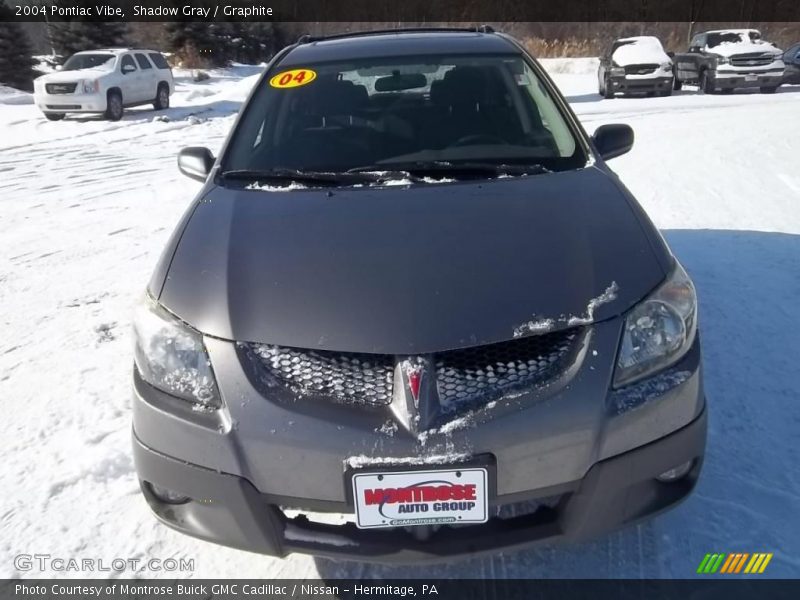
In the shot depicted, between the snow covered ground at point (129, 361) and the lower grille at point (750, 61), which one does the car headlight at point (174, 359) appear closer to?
the snow covered ground at point (129, 361)

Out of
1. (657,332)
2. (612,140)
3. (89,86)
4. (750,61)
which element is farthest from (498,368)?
(750,61)

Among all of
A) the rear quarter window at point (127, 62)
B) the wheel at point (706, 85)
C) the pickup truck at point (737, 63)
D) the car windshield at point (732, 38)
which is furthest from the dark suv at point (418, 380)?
the car windshield at point (732, 38)

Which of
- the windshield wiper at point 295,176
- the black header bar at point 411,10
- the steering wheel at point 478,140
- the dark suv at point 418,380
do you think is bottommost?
the black header bar at point 411,10

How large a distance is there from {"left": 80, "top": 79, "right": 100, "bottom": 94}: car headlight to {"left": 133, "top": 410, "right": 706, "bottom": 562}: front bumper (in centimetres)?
1523

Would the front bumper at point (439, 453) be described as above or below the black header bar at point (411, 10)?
above

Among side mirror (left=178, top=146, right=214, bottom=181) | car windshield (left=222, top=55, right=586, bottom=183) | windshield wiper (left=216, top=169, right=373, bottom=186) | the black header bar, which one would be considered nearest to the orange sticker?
car windshield (left=222, top=55, right=586, bottom=183)

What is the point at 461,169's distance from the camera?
8.87ft

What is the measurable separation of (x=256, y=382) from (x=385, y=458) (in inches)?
15.8

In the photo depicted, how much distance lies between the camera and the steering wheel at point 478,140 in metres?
2.99

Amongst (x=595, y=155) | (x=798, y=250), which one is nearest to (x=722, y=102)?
(x=798, y=250)

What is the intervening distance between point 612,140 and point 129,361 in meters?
2.69

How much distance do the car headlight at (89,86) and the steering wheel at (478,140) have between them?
14.4 m

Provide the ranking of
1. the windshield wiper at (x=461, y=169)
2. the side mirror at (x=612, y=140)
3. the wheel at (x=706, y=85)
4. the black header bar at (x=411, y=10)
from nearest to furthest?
the windshield wiper at (x=461, y=169), the side mirror at (x=612, y=140), the wheel at (x=706, y=85), the black header bar at (x=411, y=10)

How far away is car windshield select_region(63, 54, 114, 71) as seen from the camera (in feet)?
53.7
